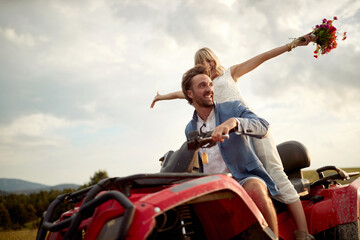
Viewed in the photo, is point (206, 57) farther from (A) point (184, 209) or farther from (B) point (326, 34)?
(A) point (184, 209)

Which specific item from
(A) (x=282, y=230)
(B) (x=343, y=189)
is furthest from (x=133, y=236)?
(B) (x=343, y=189)

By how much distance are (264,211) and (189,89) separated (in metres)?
1.59

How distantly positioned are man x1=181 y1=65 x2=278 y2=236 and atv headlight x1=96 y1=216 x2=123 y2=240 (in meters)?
1.04

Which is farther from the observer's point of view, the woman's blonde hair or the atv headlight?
the woman's blonde hair

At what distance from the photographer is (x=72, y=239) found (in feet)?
6.63

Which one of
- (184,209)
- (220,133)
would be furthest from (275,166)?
(184,209)

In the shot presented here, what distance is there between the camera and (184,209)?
2.38 meters

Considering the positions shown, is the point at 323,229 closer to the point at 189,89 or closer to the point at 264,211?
the point at 264,211

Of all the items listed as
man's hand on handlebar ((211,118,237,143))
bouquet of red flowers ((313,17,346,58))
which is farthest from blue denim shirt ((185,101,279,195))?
bouquet of red flowers ((313,17,346,58))

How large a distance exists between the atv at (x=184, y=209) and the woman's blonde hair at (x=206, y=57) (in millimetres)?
2044

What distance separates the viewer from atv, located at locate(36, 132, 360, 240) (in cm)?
190

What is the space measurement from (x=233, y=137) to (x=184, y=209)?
107cm

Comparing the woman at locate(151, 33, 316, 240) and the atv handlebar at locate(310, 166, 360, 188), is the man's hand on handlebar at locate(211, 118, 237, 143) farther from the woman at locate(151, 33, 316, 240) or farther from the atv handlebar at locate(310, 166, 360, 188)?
the atv handlebar at locate(310, 166, 360, 188)

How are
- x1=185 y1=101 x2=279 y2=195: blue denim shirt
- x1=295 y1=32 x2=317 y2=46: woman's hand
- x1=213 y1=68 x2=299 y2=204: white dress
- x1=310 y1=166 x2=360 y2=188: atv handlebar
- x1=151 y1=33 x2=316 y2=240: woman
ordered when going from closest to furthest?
x1=185 y1=101 x2=279 y2=195: blue denim shirt → x1=213 y1=68 x2=299 y2=204: white dress → x1=151 y1=33 x2=316 y2=240: woman → x1=310 y1=166 x2=360 y2=188: atv handlebar → x1=295 y1=32 x2=317 y2=46: woman's hand
